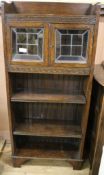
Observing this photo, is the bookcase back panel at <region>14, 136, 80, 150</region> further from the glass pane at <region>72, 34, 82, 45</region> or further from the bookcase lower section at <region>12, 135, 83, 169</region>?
the glass pane at <region>72, 34, 82, 45</region>

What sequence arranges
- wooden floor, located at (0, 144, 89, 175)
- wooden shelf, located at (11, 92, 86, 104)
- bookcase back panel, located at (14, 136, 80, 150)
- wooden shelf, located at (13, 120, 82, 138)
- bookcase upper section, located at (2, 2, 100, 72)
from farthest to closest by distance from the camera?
bookcase back panel, located at (14, 136, 80, 150) → wooden floor, located at (0, 144, 89, 175) → wooden shelf, located at (13, 120, 82, 138) → wooden shelf, located at (11, 92, 86, 104) → bookcase upper section, located at (2, 2, 100, 72)

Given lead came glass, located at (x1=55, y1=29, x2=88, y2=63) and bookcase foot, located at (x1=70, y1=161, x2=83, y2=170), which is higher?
lead came glass, located at (x1=55, y1=29, x2=88, y2=63)

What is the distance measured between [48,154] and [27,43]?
1109mm

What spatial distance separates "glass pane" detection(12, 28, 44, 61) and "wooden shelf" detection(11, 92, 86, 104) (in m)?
0.35

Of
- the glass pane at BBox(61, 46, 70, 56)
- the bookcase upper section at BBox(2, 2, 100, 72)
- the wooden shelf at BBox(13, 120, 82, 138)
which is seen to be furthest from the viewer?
the wooden shelf at BBox(13, 120, 82, 138)

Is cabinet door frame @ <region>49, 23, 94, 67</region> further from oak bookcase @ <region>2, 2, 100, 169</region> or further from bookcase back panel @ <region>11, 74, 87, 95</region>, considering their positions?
bookcase back panel @ <region>11, 74, 87, 95</region>

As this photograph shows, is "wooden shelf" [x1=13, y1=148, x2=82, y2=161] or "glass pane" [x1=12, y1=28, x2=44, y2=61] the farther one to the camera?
"wooden shelf" [x1=13, y1=148, x2=82, y2=161]

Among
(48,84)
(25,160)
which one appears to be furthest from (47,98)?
(25,160)

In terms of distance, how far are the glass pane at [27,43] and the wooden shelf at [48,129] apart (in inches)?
27.5

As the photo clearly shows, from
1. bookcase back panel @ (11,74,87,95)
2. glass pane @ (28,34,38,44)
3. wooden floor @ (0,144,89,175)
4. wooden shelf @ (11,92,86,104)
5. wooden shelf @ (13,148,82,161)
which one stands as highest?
glass pane @ (28,34,38,44)

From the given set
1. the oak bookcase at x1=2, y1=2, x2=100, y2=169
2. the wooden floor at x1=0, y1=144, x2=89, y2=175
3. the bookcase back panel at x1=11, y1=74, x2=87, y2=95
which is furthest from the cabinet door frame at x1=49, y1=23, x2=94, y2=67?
the wooden floor at x1=0, y1=144, x2=89, y2=175

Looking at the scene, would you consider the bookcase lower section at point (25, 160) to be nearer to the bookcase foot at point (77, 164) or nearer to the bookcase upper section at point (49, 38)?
the bookcase foot at point (77, 164)

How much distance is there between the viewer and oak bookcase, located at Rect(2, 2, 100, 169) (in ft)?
4.39

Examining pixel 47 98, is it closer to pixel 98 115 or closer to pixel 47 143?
pixel 98 115
